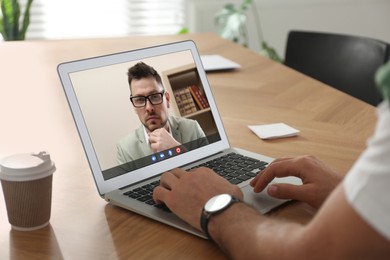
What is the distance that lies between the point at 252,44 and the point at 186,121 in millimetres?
2652

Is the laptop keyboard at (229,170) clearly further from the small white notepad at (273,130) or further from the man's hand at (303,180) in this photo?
the small white notepad at (273,130)

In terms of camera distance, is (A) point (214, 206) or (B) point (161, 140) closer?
(A) point (214, 206)

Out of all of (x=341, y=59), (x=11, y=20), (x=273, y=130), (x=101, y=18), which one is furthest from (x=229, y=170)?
(x=101, y=18)

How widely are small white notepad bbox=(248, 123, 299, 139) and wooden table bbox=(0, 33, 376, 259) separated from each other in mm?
19

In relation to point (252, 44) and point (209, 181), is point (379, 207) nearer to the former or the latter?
point (209, 181)

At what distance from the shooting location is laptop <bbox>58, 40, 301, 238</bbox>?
107 centimetres

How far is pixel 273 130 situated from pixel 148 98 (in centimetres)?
48

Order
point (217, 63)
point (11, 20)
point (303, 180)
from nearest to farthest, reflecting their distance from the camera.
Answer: point (303, 180)
point (217, 63)
point (11, 20)

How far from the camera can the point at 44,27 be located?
3.63 meters

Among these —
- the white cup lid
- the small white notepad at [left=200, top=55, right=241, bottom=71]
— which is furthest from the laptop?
the small white notepad at [left=200, top=55, right=241, bottom=71]

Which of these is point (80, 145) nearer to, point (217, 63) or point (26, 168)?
point (26, 168)

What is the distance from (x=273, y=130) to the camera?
151cm

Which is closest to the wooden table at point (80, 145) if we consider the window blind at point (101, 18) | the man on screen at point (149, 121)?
the man on screen at point (149, 121)

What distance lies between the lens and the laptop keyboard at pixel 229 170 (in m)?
1.08
